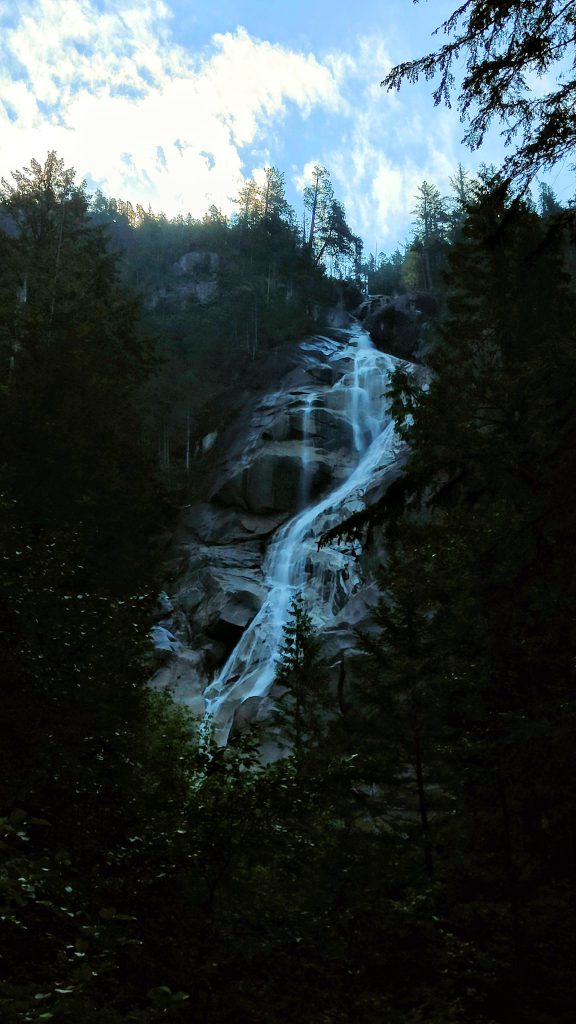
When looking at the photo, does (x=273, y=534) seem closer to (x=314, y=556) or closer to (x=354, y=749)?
(x=314, y=556)

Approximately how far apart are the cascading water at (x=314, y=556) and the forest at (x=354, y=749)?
6699 mm

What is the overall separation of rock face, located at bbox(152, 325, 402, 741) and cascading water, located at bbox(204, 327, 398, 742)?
0.20 feet

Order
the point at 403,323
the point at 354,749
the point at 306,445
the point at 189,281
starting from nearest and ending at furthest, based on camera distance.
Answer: the point at 354,749
the point at 306,445
the point at 403,323
the point at 189,281

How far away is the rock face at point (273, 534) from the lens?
1094 inches

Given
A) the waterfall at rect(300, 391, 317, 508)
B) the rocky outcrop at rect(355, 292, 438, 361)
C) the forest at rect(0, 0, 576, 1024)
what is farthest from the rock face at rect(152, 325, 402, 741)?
the forest at rect(0, 0, 576, 1024)

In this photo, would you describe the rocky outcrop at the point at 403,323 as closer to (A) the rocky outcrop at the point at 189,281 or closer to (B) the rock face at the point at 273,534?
(B) the rock face at the point at 273,534

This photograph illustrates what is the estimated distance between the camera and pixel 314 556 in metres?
31.9

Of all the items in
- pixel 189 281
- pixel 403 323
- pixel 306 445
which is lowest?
pixel 306 445

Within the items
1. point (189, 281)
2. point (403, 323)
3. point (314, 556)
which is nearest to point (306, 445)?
point (314, 556)

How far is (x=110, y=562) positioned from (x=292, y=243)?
59171 millimetres

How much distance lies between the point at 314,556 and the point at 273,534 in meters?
5.09

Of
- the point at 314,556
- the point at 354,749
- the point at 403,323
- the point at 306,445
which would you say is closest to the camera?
the point at 354,749

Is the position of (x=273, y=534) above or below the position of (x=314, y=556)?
above

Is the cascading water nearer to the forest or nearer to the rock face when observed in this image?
the rock face
